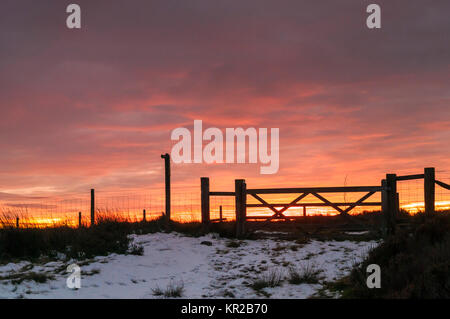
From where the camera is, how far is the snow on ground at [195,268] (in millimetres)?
9297

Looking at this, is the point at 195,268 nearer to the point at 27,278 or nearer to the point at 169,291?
the point at 169,291

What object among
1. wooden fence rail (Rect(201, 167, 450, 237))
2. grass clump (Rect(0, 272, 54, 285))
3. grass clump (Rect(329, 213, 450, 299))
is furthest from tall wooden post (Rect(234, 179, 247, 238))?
grass clump (Rect(0, 272, 54, 285))

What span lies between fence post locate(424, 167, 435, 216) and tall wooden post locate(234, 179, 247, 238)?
22.2ft

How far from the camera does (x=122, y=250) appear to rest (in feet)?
43.4

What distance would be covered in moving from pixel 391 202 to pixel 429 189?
1.54m

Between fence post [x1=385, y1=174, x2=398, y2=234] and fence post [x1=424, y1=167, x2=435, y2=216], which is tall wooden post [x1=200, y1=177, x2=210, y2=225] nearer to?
fence post [x1=385, y1=174, x2=398, y2=234]

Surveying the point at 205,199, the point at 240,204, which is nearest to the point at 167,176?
the point at 205,199

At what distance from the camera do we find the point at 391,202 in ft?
51.5

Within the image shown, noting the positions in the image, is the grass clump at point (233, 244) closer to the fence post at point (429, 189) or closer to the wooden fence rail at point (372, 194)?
Result: the wooden fence rail at point (372, 194)

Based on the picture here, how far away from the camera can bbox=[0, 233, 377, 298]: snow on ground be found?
930 centimetres
